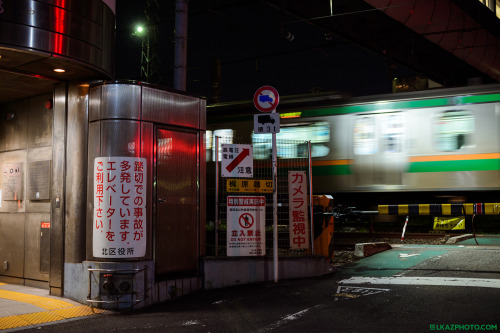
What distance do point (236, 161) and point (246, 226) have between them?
115 cm

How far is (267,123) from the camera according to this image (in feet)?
27.0

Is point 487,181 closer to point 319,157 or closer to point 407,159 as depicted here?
point 407,159

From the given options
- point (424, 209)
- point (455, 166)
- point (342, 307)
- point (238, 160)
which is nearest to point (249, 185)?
point (238, 160)

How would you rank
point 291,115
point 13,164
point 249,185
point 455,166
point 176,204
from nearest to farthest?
1. point 176,204
2. point 249,185
3. point 13,164
4. point 455,166
5. point 291,115

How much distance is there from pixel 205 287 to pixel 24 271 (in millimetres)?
3187

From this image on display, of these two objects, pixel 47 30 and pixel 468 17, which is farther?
pixel 468 17

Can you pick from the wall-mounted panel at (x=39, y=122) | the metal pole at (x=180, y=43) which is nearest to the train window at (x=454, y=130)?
the metal pole at (x=180, y=43)

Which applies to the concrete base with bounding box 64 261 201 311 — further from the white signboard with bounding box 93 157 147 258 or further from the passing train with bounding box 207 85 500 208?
the passing train with bounding box 207 85 500 208

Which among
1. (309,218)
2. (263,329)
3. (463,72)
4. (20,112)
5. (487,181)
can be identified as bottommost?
(263,329)

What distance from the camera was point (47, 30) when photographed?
652 cm

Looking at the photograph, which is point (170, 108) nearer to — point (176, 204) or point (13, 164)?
point (176, 204)

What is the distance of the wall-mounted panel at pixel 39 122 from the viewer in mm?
8195

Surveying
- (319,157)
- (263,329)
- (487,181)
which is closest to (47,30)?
(263,329)

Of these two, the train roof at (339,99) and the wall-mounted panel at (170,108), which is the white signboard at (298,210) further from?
the train roof at (339,99)
